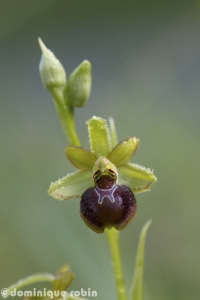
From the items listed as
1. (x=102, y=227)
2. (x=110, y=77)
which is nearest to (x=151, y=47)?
(x=110, y=77)

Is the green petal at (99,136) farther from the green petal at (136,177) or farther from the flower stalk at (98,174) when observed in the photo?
the green petal at (136,177)

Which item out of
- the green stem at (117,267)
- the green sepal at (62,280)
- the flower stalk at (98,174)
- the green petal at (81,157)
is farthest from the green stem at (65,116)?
the green sepal at (62,280)

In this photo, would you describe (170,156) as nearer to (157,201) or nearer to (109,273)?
(157,201)

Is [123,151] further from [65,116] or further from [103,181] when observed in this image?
[65,116]

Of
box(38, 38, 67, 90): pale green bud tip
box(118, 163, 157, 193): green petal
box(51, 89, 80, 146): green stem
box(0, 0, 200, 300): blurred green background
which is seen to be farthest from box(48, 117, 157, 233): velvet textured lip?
box(0, 0, 200, 300): blurred green background

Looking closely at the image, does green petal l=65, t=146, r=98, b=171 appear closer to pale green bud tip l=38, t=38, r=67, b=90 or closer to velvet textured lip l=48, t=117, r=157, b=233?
velvet textured lip l=48, t=117, r=157, b=233

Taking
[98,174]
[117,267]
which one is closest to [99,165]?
[98,174]
